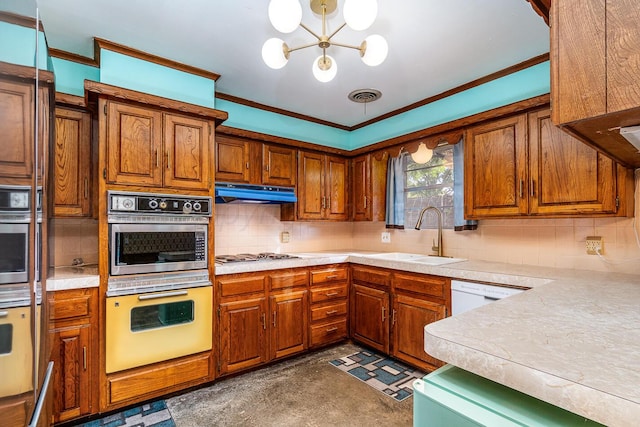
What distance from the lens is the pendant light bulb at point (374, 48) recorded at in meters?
1.74

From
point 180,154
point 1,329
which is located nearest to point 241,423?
point 1,329

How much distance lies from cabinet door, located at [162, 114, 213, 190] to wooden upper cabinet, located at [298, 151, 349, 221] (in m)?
1.13

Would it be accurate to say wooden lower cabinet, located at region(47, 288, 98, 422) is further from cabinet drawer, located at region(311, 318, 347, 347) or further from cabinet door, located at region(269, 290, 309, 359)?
cabinet drawer, located at region(311, 318, 347, 347)

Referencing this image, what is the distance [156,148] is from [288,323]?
5.86ft

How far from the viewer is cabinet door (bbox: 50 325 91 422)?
1.95m

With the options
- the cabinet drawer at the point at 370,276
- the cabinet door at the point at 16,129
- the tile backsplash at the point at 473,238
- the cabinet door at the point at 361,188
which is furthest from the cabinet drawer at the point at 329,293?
the cabinet door at the point at 16,129

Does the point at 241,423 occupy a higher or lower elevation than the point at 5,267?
lower

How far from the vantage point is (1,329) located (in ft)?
2.38

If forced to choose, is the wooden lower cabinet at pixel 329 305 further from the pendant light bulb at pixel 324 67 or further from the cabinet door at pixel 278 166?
the pendant light bulb at pixel 324 67

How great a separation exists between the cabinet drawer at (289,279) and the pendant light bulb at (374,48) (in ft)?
6.13

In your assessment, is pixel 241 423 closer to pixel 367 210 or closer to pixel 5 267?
pixel 5 267

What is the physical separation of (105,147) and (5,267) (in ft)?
5.51

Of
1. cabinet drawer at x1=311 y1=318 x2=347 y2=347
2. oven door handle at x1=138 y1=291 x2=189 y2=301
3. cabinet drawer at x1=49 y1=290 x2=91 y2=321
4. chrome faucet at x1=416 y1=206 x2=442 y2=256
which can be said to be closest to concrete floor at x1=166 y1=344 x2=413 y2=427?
cabinet drawer at x1=311 y1=318 x2=347 y2=347

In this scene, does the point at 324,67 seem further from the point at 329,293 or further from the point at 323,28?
the point at 329,293
